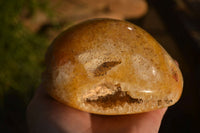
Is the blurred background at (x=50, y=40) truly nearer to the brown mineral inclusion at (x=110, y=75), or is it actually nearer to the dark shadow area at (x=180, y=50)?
the dark shadow area at (x=180, y=50)

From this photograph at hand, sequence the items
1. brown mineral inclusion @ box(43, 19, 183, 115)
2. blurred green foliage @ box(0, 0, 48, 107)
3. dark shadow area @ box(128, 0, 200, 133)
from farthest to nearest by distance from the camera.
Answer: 1. dark shadow area @ box(128, 0, 200, 133)
2. blurred green foliage @ box(0, 0, 48, 107)
3. brown mineral inclusion @ box(43, 19, 183, 115)

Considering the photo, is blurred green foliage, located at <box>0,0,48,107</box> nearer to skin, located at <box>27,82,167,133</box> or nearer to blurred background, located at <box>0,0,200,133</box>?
blurred background, located at <box>0,0,200,133</box>

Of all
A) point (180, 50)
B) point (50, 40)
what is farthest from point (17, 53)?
point (180, 50)

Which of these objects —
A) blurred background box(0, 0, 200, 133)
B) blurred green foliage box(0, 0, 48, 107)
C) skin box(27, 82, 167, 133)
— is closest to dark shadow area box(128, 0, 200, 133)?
blurred background box(0, 0, 200, 133)

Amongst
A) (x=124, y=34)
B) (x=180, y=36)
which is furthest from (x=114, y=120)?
(x=180, y=36)

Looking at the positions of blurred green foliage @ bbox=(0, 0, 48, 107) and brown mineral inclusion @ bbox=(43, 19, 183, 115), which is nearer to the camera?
brown mineral inclusion @ bbox=(43, 19, 183, 115)

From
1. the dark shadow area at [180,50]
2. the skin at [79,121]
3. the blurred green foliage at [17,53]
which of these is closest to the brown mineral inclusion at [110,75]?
the skin at [79,121]
